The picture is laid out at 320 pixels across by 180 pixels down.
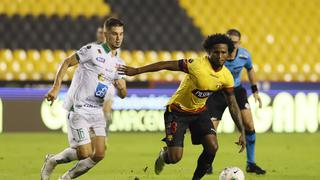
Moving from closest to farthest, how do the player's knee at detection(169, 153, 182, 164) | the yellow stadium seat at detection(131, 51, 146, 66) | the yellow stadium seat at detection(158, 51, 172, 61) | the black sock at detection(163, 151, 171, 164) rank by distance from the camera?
the player's knee at detection(169, 153, 182, 164), the black sock at detection(163, 151, 171, 164), the yellow stadium seat at detection(131, 51, 146, 66), the yellow stadium seat at detection(158, 51, 172, 61)

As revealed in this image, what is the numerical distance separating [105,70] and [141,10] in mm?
13749

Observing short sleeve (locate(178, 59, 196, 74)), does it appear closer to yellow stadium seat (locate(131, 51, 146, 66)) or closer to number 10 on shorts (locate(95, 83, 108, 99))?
number 10 on shorts (locate(95, 83, 108, 99))

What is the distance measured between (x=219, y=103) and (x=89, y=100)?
9.19 ft

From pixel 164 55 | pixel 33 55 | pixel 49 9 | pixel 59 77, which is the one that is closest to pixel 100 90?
pixel 59 77

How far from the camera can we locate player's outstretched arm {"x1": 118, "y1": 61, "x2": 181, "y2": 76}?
28.4 ft

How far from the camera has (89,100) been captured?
8.92 meters

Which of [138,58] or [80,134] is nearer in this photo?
[80,134]

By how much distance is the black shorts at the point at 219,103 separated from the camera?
11172mm

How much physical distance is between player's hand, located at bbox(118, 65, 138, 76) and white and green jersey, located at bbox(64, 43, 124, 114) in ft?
0.67

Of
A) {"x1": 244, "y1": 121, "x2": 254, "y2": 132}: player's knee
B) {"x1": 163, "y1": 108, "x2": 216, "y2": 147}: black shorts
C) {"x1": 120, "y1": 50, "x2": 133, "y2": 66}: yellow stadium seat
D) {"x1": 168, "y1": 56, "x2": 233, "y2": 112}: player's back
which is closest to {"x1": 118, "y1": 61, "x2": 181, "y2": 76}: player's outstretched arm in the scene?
{"x1": 168, "y1": 56, "x2": 233, "y2": 112}: player's back

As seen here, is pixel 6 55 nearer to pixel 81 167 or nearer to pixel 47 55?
pixel 47 55

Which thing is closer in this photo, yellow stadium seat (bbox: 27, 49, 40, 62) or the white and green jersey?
the white and green jersey

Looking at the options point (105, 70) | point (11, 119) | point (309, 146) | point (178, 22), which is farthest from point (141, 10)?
point (105, 70)

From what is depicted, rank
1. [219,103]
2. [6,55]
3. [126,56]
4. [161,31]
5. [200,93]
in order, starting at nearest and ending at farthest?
[200,93] → [219,103] → [6,55] → [126,56] → [161,31]
